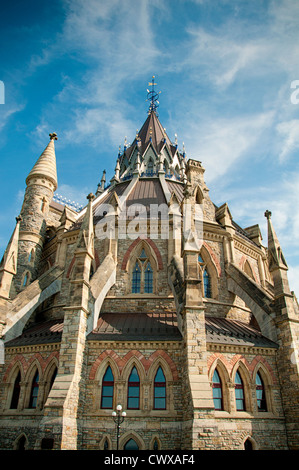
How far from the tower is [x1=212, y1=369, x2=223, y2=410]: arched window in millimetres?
13032

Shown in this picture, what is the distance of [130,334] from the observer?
15.1 meters

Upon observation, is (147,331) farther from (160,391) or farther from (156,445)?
(156,445)

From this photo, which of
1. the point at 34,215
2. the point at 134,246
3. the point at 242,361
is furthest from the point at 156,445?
the point at 34,215

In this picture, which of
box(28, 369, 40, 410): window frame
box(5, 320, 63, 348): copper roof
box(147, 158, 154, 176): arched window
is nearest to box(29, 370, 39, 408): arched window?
box(28, 369, 40, 410): window frame

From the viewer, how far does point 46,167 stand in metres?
26.4

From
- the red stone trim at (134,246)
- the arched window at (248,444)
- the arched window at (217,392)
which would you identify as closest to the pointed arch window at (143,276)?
the red stone trim at (134,246)

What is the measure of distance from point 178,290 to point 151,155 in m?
18.0

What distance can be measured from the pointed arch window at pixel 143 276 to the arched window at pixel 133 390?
202 inches

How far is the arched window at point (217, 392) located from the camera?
14.4m

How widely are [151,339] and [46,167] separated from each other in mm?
17115

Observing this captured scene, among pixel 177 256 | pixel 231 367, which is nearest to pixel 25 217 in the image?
pixel 177 256

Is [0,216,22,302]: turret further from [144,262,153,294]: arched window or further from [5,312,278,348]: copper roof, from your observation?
[144,262,153,294]: arched window
